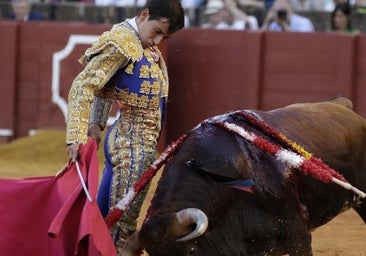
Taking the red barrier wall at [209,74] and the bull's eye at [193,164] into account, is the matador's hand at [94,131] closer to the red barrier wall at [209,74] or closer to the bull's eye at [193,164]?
the bull's eye at [193,164]

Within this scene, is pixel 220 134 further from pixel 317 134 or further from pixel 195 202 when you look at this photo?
pixel 317 134

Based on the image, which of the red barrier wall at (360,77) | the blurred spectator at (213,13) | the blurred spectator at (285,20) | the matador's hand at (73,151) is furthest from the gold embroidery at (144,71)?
the blurred spectator at (213,13)

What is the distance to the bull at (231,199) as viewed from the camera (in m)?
3.48

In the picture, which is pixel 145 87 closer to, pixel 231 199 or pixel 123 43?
pixel 123 43

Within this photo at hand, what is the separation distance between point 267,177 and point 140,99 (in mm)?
575

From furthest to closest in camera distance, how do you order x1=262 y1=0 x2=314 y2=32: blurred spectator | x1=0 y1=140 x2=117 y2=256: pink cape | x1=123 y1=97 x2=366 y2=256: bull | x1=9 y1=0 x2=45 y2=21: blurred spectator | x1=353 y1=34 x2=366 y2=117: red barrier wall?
x1=9 y1=0 x2=45 y2=21: blurred spectator
x1=262 y1=0 x2=314 y2=32: blurred spectator
x1=353 y1=34 x2=366 y2=117: red barrier wall
x1=0 y1=140 x2=117 y2=256: pink cape
x1=123 y1=97 x2=366 y2=256: bull

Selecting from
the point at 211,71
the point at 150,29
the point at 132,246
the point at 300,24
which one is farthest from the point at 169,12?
the point at 300,24

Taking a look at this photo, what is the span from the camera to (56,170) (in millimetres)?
8297

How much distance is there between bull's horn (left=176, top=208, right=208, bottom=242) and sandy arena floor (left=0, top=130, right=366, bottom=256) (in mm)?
2170

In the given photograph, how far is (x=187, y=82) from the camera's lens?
9.00 metres

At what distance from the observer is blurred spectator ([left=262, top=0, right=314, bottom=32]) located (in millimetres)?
9039

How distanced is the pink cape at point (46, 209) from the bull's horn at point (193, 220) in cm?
32

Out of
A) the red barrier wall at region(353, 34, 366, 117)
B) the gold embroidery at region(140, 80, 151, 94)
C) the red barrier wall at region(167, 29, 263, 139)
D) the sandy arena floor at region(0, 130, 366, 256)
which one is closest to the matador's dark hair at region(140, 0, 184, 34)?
the gold embroidery at region(140, 80, 151, 94)

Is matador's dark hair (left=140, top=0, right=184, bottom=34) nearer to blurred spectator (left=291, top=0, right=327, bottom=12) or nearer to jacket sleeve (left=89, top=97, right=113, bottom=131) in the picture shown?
jacket sleeve (left=89, top=97, right=113, bottom=131)
